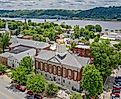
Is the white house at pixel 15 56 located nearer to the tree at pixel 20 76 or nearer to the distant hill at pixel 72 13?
the tree at pixel 20 76

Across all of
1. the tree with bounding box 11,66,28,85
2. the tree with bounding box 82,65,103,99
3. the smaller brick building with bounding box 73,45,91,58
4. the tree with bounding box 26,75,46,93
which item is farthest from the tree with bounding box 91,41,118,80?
the tree with bounding box 11,66,28,85

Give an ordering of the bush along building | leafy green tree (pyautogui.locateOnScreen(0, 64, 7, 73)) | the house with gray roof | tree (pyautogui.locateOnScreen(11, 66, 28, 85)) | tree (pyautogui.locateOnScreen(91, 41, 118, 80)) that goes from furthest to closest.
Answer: the house with gray roof
leafy green tree (pyautogui.locateOnScreen(0, 64, 7, 73))
tree (pyautogui.locateOnScreen(91, 41, 118, 80))
the bush along building
tree (pyautogui.locateOnScreen(11, 66, 28, 85))

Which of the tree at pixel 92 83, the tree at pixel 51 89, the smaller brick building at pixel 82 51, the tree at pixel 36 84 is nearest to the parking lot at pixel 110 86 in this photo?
the tree at pixel 92 83

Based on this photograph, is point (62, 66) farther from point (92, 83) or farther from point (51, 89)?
point (92, 83)

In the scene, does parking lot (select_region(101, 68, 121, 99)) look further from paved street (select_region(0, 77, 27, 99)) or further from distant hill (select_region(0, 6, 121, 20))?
distant hill (select_region(0, 6, 121, 20))

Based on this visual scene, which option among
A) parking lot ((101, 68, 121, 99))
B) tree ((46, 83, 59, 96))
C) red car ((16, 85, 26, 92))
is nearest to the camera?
tree ((46, 83, 59, 96))

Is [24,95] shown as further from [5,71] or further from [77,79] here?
[5,71]

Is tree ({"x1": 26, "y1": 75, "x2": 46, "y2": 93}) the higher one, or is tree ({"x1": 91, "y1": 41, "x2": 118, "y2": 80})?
tree ({"x1": 91, "y1": 41, "x2": 118, "y2": 80})
